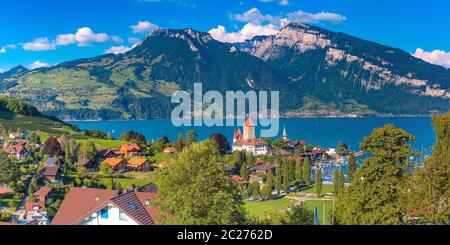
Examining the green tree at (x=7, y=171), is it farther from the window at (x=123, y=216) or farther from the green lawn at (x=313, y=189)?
the green lawn at (x=313, y=189)

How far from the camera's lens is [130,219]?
46.7ft

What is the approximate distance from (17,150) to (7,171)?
13603mm

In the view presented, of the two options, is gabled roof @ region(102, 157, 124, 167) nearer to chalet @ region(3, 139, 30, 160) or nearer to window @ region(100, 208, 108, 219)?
chalet @ region(3, 139, 30, 160)

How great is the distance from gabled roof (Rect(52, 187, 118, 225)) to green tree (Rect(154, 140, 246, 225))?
23.0ft

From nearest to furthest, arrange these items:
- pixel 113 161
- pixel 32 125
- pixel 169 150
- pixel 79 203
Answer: pixel 79 203, pixel 113 161, pixel 169 150, pixel 32 125

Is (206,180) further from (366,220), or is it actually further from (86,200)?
(86,200)

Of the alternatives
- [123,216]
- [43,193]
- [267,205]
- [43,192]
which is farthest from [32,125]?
[123,216]

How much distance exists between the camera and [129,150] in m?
51.8

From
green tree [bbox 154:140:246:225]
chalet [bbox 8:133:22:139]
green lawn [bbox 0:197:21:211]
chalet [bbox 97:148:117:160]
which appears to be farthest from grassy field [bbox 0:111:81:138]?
green tree [bbox 154:140:246:225]

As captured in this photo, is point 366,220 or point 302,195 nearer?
point 366,220

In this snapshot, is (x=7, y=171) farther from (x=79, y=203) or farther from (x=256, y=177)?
(x=256, y=177)

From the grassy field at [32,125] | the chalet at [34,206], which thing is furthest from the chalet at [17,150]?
the chalet at [34,206]
